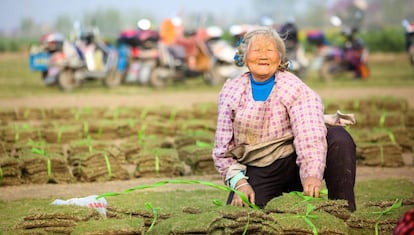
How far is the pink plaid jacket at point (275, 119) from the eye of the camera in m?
5.00

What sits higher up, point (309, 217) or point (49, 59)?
point (309, 217)

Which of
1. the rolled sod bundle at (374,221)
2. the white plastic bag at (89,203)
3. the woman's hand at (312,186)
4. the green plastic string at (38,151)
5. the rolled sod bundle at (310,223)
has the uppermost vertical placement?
the woman's hand at (312,186)

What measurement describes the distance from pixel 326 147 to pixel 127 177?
319cm

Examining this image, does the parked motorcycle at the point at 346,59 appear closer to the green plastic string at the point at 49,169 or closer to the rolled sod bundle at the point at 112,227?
the green plastic string at the point at 49,169

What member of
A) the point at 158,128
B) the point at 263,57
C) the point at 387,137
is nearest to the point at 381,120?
the point at 387,137

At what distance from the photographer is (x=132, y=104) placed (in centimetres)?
1598

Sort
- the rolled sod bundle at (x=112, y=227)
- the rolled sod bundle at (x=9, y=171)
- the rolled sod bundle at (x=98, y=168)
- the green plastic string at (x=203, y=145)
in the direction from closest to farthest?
the rolled sod bundle at (x=112, y=227)
the rolled sod bundle at (x=9, y=171)
the rolled sod bundle at (x=98, y=168)
the green plastic string at (x=203, y=145)

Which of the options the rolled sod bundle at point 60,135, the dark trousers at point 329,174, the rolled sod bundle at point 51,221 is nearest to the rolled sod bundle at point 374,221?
the dark trousers at point 329,174

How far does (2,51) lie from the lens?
2032 inches

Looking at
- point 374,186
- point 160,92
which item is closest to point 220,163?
point 374,186

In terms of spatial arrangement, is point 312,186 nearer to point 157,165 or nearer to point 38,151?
point 157,165

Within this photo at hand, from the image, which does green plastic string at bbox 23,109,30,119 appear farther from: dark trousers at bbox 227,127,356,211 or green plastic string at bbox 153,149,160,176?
dark trousers at bbox 227,127,356,211

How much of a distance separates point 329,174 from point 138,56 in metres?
16.5

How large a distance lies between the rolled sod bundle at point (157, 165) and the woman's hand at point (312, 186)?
321cm
